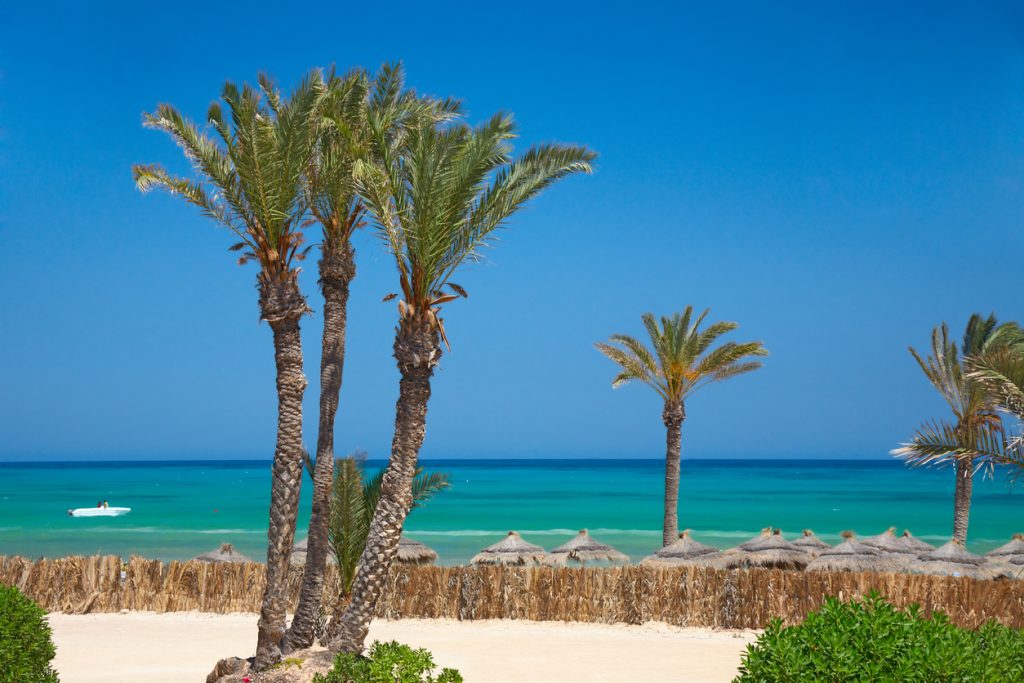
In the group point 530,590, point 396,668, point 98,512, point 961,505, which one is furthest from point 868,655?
point 98,512

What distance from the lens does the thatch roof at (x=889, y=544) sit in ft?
82.4

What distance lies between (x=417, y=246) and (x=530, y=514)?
191 ft

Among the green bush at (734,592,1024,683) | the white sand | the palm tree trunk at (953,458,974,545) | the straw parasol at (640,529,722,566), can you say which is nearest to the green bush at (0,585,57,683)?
the white sand

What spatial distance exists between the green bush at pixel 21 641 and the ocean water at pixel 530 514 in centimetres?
3039

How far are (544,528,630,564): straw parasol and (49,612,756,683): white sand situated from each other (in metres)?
6.63

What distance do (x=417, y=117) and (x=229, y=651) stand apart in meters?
9.74

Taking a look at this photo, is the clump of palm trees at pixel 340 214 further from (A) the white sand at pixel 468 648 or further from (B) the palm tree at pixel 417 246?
(A) the white sand at pixel 468 648

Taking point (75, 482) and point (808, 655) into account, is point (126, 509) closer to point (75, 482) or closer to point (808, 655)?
point (75, 482)

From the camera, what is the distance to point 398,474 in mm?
12031

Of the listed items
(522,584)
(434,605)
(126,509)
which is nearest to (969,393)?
(522,584)

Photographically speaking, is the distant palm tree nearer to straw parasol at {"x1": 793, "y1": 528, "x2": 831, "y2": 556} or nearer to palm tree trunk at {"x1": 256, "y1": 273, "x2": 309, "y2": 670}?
palm tree trunk at {"x1": 256, "y1": 273, "x2": 309, "y2": 670}

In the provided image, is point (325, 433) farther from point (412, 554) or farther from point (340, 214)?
point (412, 554)

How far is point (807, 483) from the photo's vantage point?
359ft

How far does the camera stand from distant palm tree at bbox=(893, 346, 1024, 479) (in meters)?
13.4
